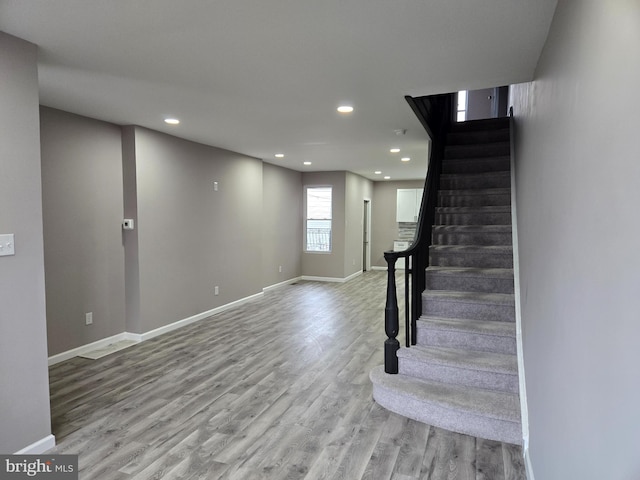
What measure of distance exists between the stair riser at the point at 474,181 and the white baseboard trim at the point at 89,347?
4.03m

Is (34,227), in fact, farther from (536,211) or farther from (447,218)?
(447,218)

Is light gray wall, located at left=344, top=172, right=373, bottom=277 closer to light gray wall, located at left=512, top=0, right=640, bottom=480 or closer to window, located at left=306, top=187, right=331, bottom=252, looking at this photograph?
window, located at left=306, top=187, right=331, bottom=252

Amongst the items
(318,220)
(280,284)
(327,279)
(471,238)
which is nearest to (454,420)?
(471,238)

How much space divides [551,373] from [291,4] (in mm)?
1987

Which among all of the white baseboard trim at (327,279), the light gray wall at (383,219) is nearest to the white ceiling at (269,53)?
the white baseboard trim at (327,279)

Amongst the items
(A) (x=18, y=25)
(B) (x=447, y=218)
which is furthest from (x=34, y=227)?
(B) (x=447, y=218)

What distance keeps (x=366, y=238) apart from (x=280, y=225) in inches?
121

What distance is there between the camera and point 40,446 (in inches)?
90.0

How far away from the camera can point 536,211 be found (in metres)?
2.15

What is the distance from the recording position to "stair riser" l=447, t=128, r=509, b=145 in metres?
5.02

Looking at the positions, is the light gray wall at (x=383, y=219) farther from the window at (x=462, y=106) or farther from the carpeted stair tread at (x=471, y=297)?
the carpeted stair tread at (x=471, y=297)

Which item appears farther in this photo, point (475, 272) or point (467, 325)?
point (475, 272)

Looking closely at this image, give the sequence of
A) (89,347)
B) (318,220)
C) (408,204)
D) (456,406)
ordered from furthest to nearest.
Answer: (408,204), (318,220), (89,347), (456,406)

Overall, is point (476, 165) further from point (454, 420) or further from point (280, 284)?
point (280, 284)
